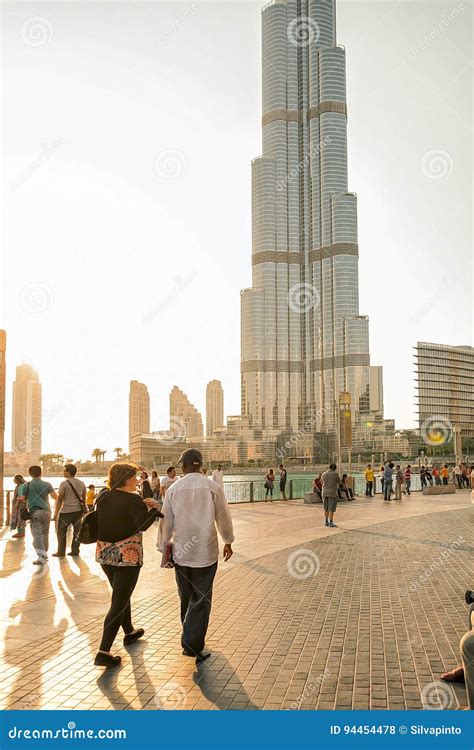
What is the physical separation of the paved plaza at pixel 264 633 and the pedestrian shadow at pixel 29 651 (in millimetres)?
14

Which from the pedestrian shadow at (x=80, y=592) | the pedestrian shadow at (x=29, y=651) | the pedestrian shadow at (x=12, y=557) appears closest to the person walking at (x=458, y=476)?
the pedestrian shadow at (x=12, y=557)

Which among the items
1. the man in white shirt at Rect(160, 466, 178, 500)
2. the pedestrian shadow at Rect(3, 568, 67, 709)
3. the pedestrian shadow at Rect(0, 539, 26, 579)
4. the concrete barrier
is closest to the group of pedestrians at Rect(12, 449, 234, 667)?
the pedestrian shadow at Rect(3, 568, 67, 709)

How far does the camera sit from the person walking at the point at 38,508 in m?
10.3

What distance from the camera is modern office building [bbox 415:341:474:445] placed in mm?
126438

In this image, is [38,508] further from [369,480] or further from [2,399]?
[369,480]

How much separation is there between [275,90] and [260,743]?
17220 cm

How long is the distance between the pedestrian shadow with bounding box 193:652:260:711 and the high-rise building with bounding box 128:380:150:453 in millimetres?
40932

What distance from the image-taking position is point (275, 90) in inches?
6289

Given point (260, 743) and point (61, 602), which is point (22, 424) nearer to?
point (61, 602)

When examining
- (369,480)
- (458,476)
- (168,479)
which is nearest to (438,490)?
(369,480)

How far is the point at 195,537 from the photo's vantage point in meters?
5.66

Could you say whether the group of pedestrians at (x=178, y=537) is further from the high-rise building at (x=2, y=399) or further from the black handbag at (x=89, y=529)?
the high-rise building at (x=2, y=399)

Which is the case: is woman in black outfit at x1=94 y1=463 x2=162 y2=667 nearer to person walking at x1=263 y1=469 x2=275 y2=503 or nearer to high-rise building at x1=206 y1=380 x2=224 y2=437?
person walking at x1=263 y1=469 x2=275 y2=503

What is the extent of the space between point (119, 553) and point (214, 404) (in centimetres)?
15240
